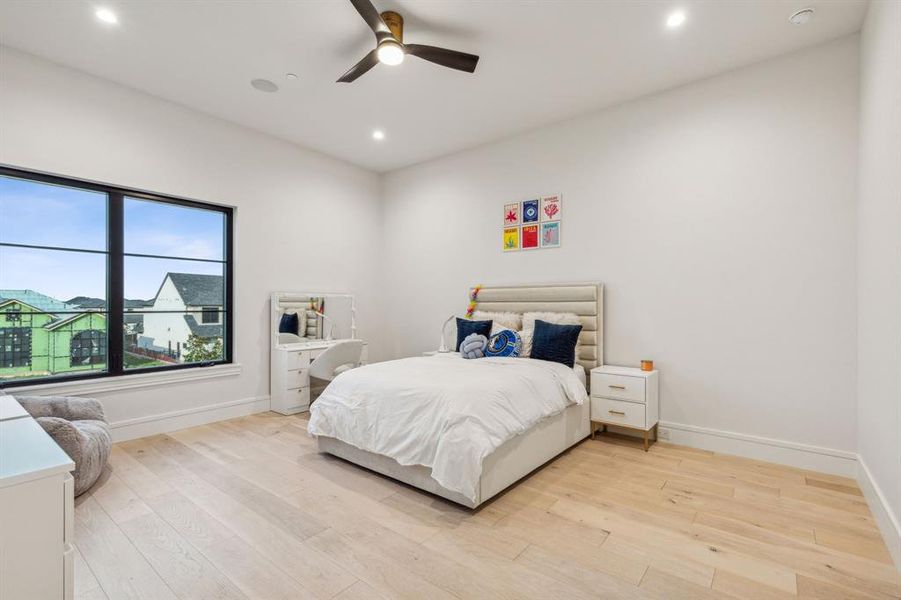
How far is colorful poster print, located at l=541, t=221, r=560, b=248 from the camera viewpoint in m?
4.26

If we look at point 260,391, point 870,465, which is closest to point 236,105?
point 260,391

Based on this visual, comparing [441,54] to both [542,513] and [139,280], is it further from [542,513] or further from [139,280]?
[139,280]

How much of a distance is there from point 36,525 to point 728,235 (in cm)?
411

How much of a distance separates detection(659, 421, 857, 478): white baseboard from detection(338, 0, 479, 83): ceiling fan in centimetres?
331

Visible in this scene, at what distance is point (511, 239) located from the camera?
459 centimetres

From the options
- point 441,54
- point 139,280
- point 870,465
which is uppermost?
point 441,54

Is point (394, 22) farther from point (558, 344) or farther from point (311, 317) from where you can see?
point (311, 317)

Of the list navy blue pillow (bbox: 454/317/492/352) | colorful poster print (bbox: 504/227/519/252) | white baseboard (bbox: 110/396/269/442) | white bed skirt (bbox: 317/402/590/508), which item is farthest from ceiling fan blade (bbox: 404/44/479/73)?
white baseboard (bbox: 110/396/269/442)

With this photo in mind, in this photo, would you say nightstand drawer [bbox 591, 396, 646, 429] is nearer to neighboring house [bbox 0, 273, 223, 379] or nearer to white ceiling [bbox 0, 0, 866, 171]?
white ceiling [bbox 0, 0, 866, 171]

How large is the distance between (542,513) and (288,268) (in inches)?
146

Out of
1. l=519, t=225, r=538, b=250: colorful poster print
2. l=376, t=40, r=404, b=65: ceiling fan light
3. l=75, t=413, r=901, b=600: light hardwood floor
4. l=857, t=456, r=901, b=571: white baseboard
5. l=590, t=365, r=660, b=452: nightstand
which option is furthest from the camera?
l=519, t=225, r=538, b=250: colorful poster print

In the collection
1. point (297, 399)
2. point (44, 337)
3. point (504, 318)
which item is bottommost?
point (297, 399)

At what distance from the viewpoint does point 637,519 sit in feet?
7.66

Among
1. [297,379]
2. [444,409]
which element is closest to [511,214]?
[444,409]
